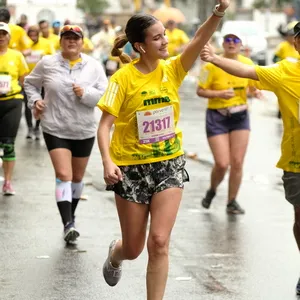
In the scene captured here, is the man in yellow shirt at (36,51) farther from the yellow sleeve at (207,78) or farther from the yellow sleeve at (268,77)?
the yellow sleeve at (268,77)

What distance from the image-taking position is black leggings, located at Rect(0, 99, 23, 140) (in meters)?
12.5

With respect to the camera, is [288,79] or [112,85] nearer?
[112,85]

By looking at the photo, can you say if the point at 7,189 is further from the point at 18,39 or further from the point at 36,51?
the point at 36,51

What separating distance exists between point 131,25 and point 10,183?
5.96 m

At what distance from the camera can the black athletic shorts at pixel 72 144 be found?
9.99m

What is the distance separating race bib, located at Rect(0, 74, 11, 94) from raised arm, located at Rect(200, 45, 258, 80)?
5167mm

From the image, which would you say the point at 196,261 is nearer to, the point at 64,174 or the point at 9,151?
the point at 64,174

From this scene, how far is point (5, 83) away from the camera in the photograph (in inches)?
492

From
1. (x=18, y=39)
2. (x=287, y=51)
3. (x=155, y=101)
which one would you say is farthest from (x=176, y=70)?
(x=287, y=51)

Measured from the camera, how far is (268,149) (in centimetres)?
1820

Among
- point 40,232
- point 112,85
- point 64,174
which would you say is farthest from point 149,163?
point 40,232

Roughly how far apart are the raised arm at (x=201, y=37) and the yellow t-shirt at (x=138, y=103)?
0.08 metres

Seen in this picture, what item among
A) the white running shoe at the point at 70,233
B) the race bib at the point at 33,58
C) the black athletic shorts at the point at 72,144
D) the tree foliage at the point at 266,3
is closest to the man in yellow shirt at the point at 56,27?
the race bib at the point at 33,58

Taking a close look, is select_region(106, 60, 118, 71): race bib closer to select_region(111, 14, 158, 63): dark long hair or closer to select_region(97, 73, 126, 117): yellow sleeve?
select_region(111, 14, 158, 63): dark long hair
